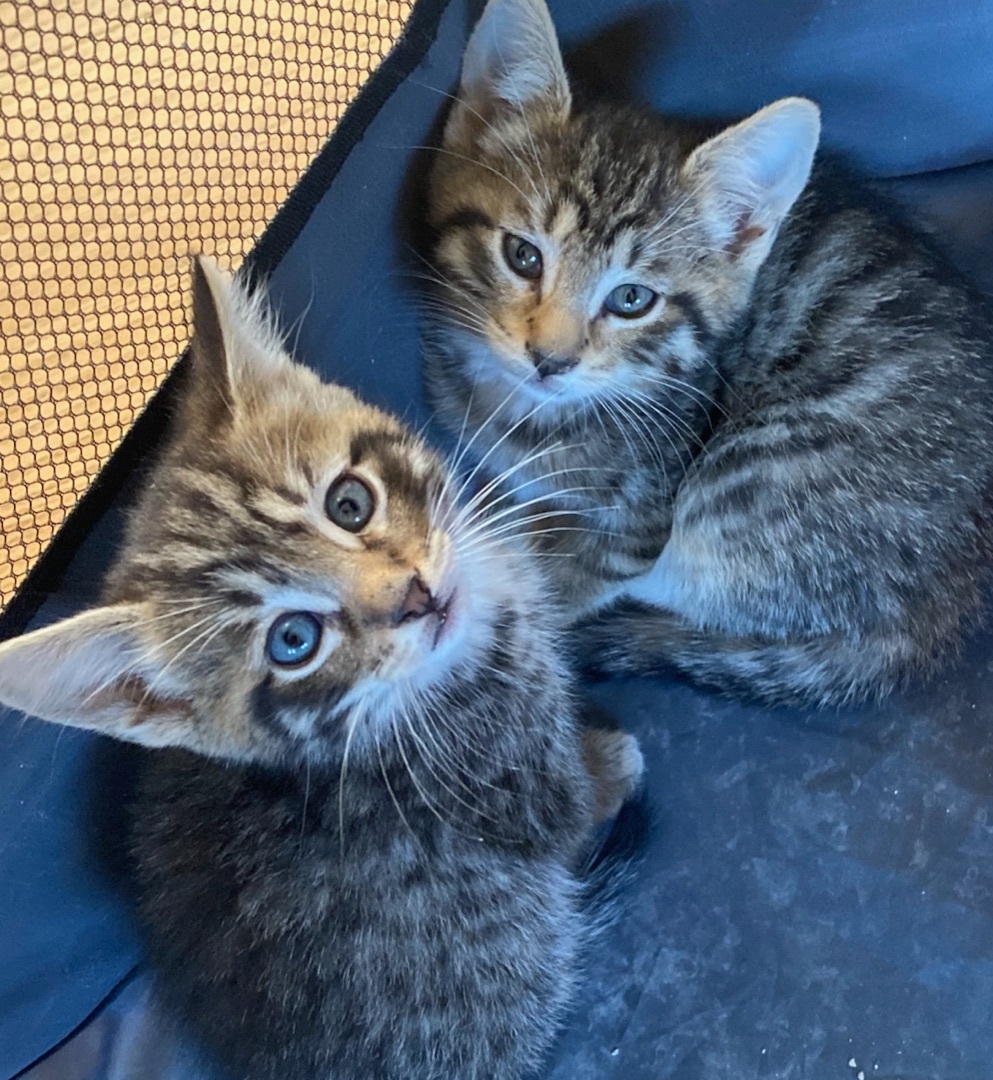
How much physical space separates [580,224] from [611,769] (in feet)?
2.60

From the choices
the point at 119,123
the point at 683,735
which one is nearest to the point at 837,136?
the point at 683,735

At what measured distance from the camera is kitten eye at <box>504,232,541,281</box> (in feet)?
4.46

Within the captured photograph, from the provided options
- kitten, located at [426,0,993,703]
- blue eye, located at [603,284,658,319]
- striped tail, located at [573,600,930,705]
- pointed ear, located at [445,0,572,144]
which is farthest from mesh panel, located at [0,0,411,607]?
striped tail, located at [573,600,930,705]

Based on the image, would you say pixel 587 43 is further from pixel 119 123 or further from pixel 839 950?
pixel 839 950

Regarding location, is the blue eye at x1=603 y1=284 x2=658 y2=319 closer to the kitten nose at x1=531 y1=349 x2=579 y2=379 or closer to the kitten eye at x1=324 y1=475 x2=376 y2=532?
the kitten nose at x1=531 y1=349 x2=579 y2=379

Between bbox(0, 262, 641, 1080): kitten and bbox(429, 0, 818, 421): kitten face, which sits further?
bbox(429, 0, 818, 421): kitten face

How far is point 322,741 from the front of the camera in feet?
3.53

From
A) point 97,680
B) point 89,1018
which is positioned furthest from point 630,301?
point 89,1018

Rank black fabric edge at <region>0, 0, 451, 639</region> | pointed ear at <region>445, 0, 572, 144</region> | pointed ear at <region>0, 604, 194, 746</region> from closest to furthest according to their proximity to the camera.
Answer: pointed ear at <region>0, 604, 194, 746</region> → black fabric edge at <region>0, 0, 451, 639</region> → pointed ear at <region>445, 0, 572, 144</region>

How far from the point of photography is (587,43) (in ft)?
5.06

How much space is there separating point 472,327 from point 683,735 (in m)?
0.71

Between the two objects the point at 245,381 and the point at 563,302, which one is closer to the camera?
the point at 245,381

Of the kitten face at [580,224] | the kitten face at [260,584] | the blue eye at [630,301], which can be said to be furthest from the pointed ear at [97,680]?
the blue eye at [630,301]

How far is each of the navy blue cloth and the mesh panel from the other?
0.25 feet
